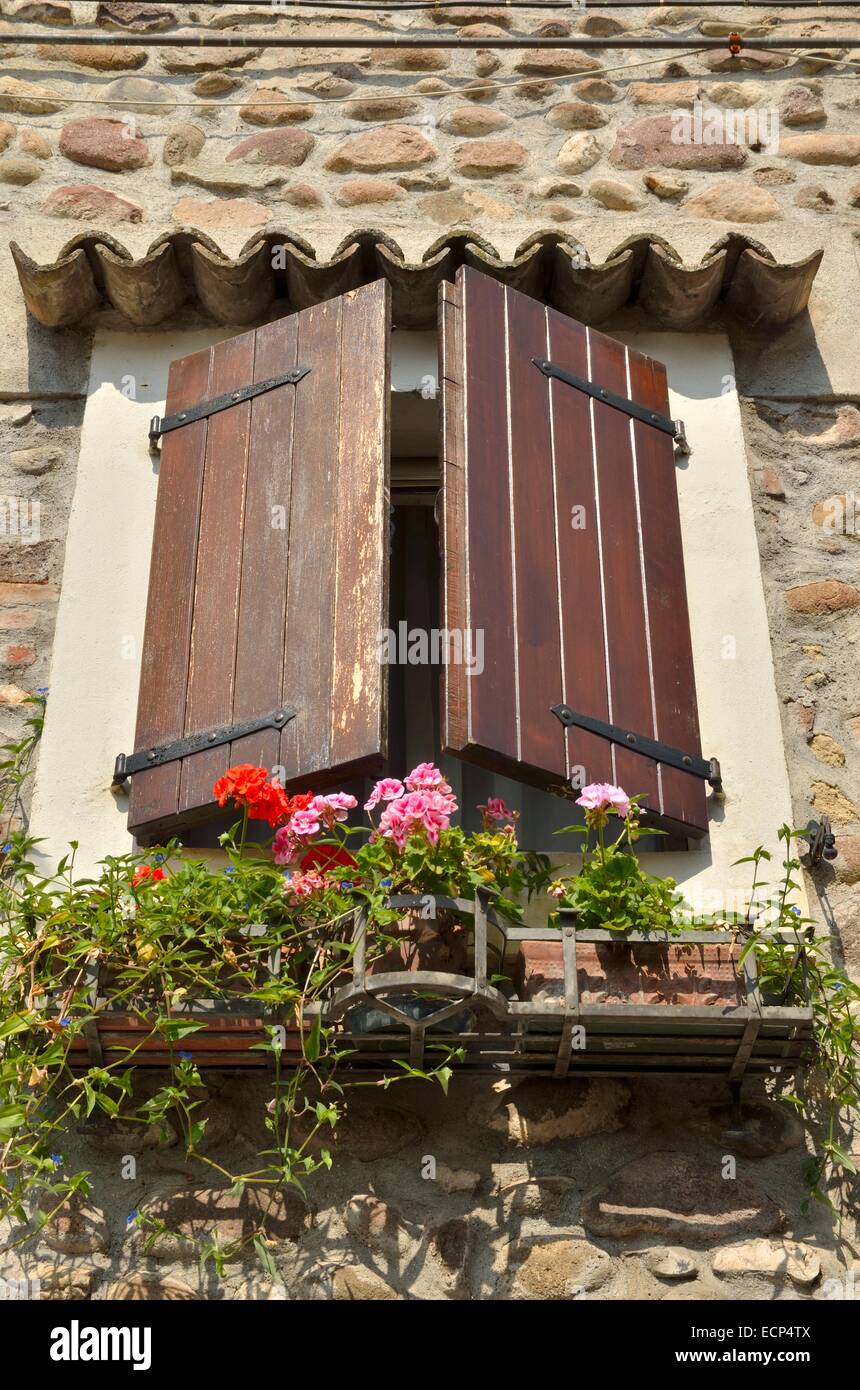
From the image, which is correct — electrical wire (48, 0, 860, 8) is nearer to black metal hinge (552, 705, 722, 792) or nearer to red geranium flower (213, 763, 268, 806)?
black metal hinge (552, 705, 722, 792)

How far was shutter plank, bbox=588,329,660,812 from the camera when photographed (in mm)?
4023

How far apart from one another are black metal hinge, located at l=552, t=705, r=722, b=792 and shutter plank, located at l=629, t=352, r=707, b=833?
0.02m

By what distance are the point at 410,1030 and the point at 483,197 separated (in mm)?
2760

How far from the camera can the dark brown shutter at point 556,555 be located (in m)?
3.96

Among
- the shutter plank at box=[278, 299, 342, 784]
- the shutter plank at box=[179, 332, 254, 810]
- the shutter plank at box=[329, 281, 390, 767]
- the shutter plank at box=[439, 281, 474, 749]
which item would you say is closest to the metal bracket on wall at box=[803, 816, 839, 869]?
the shutter plank at box=[439, 281, 474, 749]

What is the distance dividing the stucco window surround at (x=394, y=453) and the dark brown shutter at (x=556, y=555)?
0.09m

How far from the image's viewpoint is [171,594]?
4.32 m

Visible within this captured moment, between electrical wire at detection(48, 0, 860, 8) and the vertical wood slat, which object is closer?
the vertical wood slat

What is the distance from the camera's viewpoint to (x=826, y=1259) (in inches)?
138

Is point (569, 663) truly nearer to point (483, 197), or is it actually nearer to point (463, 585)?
point (463, 585)

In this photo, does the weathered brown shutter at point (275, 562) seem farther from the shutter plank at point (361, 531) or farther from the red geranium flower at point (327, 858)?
the red geranium flower at point (327, 858)
